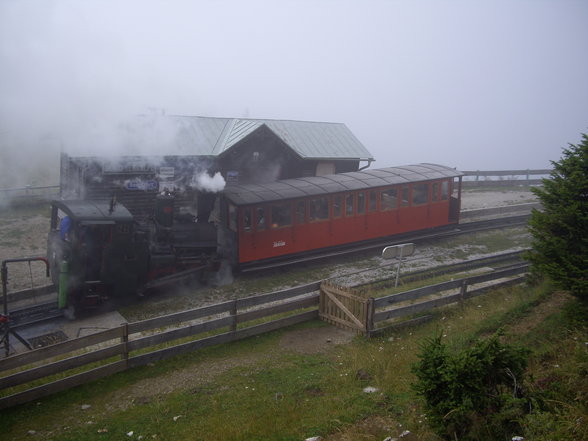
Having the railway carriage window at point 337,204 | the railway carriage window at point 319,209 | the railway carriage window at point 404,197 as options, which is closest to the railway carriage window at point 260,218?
the railway carriage window at point 319,209

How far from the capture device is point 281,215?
15.0m

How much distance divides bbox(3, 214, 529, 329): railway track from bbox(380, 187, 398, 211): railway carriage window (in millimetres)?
1228

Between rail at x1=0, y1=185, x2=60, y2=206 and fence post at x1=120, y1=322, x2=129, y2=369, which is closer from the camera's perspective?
fence post at x1=120, y1=322, x2=129, y2=369

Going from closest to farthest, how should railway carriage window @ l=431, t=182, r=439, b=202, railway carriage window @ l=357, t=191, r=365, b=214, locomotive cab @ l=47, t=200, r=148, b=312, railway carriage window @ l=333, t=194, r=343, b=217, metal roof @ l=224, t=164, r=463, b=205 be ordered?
locomotive cab @ l=47, t=200, r=148, b=312, metal roof @ l=224, t=164, r=463, b=205, railway carriage window @ l=333, t=194, r=343, b=217, railway carriage window @ l=357, t=191, r=365, b=214, railway carriage window @ l=431, t=182, r=439, b=202

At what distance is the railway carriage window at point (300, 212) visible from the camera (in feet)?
50.0

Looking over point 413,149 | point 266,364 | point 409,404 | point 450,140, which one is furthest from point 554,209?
point 450,140

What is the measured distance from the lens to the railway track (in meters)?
10.6

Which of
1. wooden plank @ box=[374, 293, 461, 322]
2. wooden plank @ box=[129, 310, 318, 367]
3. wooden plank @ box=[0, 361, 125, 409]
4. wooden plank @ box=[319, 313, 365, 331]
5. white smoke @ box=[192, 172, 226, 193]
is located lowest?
wooden plank @ box=[0, 361, 125, 409]

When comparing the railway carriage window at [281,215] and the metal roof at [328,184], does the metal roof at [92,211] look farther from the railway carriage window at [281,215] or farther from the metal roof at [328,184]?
the railway carriage window at [281,215]

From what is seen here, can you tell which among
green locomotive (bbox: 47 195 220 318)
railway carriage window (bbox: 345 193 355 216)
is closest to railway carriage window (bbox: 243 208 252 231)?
green locomotive (bbox: 47 195 220 318)

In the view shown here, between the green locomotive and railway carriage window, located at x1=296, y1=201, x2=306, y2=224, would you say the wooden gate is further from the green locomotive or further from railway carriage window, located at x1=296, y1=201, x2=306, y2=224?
railway carriage window, located at x1=296, y1=201, x2=306, y2=224

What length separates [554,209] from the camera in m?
7.52

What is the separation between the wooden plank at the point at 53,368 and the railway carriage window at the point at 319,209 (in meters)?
8.95

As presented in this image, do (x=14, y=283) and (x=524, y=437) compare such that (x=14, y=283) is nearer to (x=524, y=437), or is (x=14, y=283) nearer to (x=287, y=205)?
(x=287, y=205)
